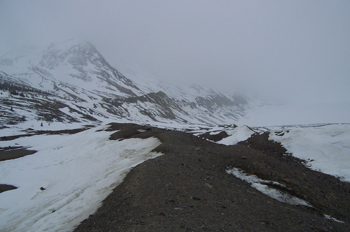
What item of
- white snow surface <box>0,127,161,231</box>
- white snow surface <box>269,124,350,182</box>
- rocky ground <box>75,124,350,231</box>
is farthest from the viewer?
white snow surface <box>269,124,350,182</box>

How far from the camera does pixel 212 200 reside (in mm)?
8305

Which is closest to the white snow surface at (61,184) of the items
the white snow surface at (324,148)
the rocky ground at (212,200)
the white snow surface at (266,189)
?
the rocky ground at (212,200)

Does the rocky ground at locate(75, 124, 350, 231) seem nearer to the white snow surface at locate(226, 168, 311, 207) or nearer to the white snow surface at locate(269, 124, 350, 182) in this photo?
the white snow surface at locate(226, 168, 311, 207)

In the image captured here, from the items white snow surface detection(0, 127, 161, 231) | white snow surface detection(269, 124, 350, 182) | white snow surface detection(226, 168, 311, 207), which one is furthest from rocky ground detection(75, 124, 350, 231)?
white snow surface detection(269, 124, 350, 182)

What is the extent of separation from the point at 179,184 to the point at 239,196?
311 cm

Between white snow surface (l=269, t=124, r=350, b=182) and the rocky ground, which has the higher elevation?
white snow surface (l=269, t=124, r=350, b=182)

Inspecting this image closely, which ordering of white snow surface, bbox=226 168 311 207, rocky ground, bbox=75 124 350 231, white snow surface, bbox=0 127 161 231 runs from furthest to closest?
white snow surface, bbox=226 168 311 207, white snow surface, bbox=0 127 161 231, rocky ground, bbox=75 124 350 231

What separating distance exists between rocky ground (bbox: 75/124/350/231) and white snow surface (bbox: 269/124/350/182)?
11.9ft

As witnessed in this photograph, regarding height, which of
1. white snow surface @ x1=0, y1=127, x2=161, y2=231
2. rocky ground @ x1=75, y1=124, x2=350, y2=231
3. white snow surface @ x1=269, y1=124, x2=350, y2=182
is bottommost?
white snow surface @ x1=0, y1=127, x2=161, y2=231

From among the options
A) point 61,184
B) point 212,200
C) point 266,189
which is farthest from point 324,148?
point 61,184

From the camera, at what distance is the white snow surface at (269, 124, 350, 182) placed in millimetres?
17834

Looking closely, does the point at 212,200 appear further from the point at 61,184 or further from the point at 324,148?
the point at 324,148

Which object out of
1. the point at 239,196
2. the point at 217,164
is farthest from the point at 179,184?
the point at 217,164

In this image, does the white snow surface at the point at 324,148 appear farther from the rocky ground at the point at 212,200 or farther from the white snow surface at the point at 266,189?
the white snow surface at the point at 266,189
